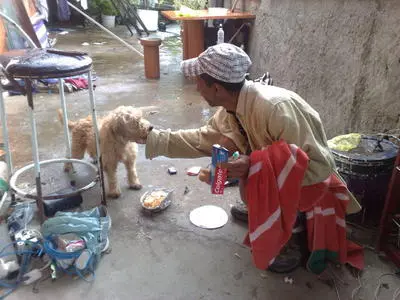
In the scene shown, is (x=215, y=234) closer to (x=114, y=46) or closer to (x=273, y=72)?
(x=273, y=72)

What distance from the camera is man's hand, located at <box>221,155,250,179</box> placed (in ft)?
6.12

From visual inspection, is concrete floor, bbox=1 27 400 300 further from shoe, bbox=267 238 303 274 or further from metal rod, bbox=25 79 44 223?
metal rod, bbox=25 79 44 223

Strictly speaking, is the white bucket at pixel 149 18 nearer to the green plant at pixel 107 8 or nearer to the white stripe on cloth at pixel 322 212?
the green plant at pixel 107 8

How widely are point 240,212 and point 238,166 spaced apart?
35.9 inches

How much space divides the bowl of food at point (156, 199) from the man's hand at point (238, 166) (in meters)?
1.04

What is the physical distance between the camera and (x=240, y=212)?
8.83 feet

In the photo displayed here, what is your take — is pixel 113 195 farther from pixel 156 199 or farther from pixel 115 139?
pixel 115 139

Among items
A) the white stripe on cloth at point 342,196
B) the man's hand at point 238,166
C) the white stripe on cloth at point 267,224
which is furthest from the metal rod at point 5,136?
the white stripe on cloth at point 342,196

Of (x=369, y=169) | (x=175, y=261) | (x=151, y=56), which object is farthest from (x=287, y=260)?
(x=151, y=56)

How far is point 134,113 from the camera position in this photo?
2545mm

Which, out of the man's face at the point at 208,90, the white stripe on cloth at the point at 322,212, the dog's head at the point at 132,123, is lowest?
the white stripe on cloth at the point at 322,212

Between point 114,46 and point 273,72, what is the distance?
5516 mm

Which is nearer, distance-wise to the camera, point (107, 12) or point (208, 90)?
point (208, 90)

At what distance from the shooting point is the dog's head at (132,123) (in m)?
2.53
